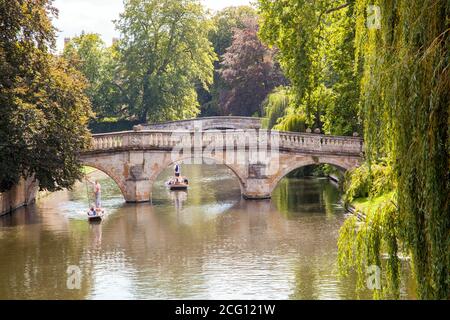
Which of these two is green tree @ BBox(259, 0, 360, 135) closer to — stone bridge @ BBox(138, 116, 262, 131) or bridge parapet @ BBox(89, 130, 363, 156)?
bridge parapet @ BBox(89, 130, 363, 156)

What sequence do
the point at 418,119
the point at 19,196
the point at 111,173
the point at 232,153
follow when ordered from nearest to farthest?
the point at 418,119
the point at 19,196
the point at 111,173
the point at 232,153

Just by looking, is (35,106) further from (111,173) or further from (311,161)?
(311,161)

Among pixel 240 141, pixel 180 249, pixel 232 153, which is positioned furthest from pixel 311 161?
pixel 180 249

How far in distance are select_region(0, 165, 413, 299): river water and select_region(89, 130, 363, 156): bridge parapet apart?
76.9 inches

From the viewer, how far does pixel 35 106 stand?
24.2 meters

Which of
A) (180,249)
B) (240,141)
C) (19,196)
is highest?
(240,141)

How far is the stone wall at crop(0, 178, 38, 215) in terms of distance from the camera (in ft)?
Result: 86.2

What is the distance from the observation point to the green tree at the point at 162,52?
49.7m

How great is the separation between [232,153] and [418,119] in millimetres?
19635

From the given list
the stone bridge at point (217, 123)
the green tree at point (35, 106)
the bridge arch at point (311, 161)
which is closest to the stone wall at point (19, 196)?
the green tree at point (35, 106)

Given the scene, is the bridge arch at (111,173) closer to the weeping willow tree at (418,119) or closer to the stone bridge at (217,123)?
the stone bridge at (217,123)

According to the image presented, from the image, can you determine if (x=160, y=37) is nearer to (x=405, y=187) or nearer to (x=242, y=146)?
(x=242, y=146)

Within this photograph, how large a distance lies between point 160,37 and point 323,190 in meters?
22.3
